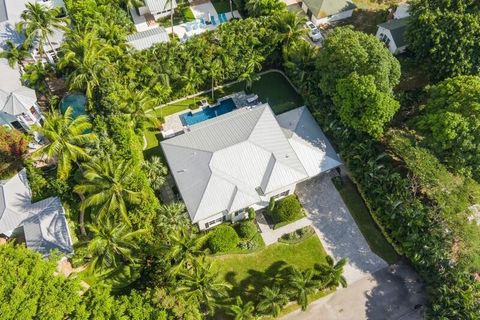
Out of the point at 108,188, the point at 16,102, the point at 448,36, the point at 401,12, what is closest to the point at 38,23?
the point at 16,102

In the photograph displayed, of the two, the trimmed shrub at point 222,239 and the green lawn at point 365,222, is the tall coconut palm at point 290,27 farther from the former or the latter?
the trimmed shrub at point 222,239

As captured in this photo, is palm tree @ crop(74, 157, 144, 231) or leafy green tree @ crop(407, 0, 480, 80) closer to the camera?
palm tree @ crop(74, 157, 144, 231)

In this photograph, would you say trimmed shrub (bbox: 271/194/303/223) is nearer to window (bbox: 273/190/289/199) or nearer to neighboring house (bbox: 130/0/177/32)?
window (bbox: 273/190/289/199)

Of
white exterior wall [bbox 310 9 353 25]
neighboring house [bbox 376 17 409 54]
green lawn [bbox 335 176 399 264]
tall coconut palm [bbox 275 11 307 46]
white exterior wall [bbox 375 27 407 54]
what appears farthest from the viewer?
white exterior wall [bbox 310 9 353 25]

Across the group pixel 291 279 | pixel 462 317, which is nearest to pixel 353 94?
pixel 291 279

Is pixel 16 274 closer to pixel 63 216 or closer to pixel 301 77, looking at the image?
pixel 63 216

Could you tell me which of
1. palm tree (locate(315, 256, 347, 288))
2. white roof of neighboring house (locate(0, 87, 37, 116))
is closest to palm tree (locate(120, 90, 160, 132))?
white roof of neighboring house (locate(0, 87, 37, 116))
